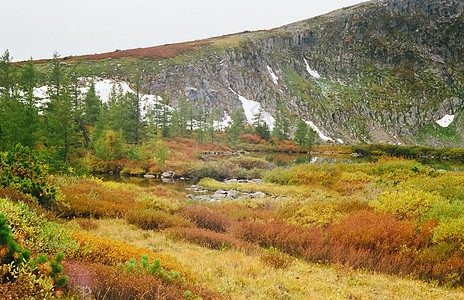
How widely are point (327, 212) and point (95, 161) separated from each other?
31.5 meters

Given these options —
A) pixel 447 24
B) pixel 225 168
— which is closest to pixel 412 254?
pixel 225 168

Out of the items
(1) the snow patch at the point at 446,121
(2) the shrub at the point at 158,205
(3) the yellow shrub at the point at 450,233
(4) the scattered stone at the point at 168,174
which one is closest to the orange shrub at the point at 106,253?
(2) the shrub at the point at 158,205

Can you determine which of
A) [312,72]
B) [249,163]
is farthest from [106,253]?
[312,72]

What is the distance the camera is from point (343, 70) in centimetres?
13862

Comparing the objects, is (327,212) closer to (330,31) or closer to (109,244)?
(109,244)

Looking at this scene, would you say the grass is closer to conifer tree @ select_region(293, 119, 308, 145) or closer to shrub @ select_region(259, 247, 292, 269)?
shrub @ select_region(259, 247, 292, 269)

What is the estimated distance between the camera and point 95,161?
3466 cm

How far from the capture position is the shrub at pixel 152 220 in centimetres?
950

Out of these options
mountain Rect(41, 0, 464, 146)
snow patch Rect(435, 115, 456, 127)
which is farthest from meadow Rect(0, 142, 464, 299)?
snow patch Rect(435, 115, 456, 127)

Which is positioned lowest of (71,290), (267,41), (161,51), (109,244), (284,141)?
(284,141)

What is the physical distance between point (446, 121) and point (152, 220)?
146412mm

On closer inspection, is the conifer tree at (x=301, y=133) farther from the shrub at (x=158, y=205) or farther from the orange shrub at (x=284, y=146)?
the shrub at (x=158, y=205)

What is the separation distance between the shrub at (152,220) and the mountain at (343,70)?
253 feet

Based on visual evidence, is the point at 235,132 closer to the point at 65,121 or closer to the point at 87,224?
the point at 65,121
